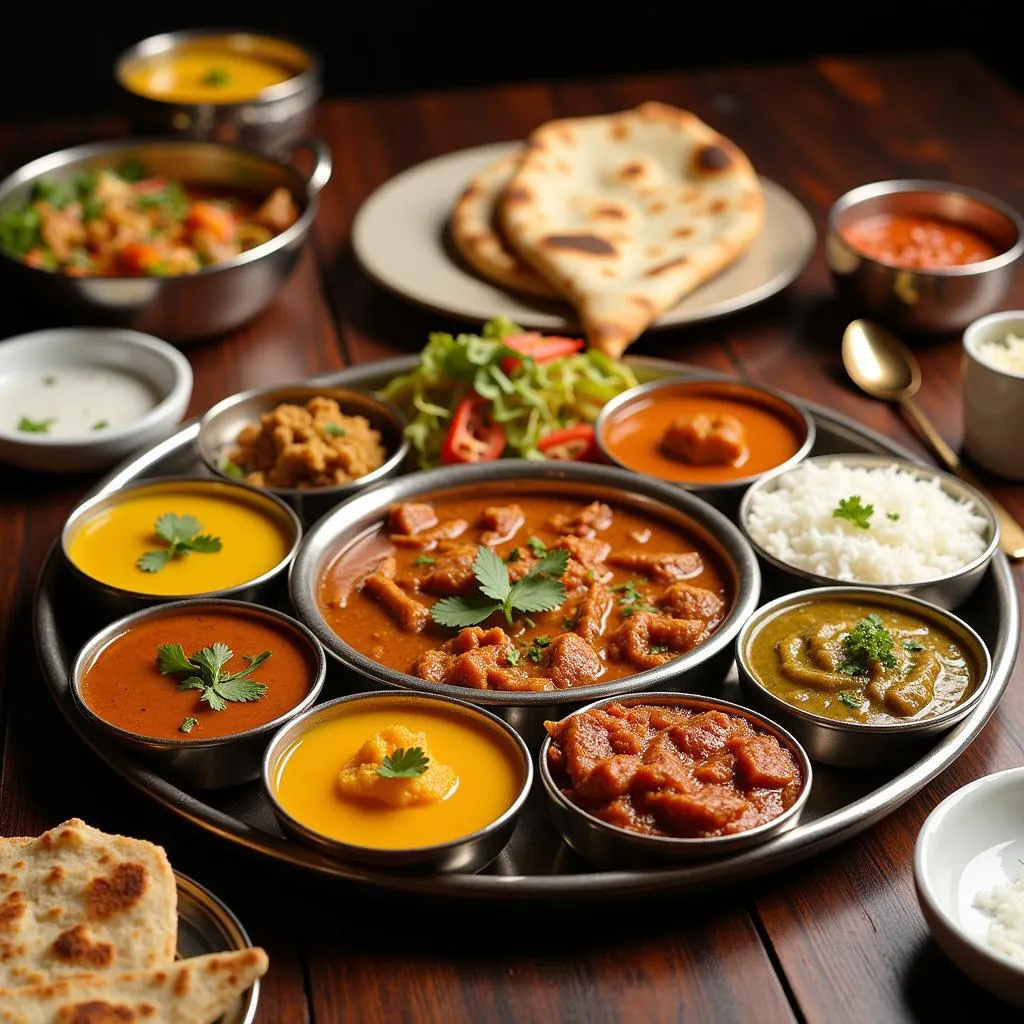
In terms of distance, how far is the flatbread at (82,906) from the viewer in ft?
7.28

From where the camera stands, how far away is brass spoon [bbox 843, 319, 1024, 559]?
4133 mm

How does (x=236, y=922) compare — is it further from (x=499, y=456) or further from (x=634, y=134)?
(x=634, y=134)

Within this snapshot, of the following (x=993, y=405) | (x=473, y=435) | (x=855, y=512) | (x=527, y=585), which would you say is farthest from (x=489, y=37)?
(x=527, y=585)

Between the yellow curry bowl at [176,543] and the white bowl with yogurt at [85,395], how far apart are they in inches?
11.3

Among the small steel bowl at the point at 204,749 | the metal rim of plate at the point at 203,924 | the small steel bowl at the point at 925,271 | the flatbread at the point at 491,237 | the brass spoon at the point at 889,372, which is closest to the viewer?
the metal rim of plate at the point at 203,924

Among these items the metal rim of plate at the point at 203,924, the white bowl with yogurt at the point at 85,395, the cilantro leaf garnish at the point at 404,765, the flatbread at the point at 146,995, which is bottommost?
the white bowl with yogurt at the point at 85,395

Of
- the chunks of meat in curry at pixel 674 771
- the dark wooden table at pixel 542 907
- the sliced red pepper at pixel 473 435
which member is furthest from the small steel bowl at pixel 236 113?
the chunks of meat in curry at pixel 674 771

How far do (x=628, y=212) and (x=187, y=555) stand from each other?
229 centimetres

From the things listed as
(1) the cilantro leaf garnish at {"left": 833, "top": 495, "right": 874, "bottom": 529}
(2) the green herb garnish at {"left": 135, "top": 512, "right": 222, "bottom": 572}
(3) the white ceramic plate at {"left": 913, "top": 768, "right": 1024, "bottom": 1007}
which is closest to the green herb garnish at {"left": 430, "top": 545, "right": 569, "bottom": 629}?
(2) the green herb garnish at {"left": 135, "top": 512, "right": 222, "bottom": 572}

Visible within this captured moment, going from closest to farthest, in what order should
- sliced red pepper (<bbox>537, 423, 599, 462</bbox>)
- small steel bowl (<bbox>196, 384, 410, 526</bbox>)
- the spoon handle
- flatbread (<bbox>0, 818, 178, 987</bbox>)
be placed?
flatbread (<bbox>0, 818, 178, 987</bbox>) → the spoon handle → small steel bowl (<bbox>196, 384, 410, 526</bbox>) → sliced red pepper (<bbox>537, 423, 599, 462</bbox>)

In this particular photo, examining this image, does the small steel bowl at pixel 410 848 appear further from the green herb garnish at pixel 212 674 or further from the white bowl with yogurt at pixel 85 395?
the white bowl with yogurt at pixel 85 395

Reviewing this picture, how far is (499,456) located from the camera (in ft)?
13.1

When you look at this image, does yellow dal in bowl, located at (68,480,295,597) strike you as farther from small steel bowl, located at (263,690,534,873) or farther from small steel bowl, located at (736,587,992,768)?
small steel bowl, located at (736,587,992,768)

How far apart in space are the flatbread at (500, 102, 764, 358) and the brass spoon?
0.52 meters
